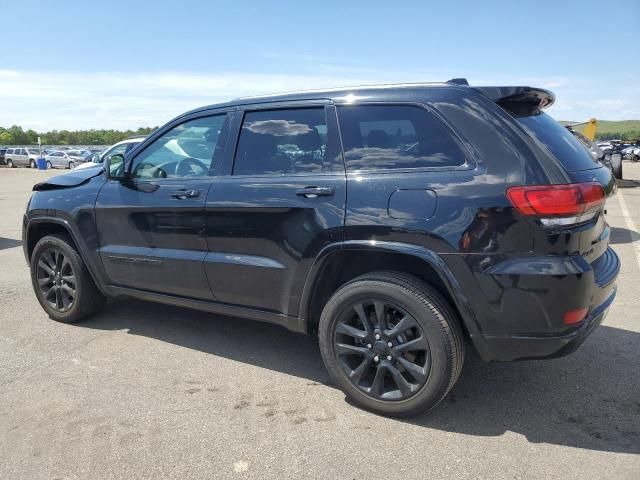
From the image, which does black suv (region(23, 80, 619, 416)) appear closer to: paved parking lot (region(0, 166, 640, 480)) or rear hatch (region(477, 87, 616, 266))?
rear hatch (region(477, 87, 616, 266))

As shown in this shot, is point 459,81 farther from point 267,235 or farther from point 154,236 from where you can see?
point 154,236

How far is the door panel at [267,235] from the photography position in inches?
126

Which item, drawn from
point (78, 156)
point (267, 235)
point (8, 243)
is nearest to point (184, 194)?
point (267, 235)

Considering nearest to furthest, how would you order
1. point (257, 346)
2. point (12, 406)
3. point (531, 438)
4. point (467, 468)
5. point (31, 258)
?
point (467, 468) < point (531, 438) < point (12, 406) < point (257, 346) < point (31, 258)

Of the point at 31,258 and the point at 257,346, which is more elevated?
the point at 31,258

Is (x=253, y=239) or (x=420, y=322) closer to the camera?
(x=420, y=322)

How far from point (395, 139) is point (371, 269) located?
0.79m

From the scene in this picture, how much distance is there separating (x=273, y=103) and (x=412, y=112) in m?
1.01

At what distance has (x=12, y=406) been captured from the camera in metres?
3.30

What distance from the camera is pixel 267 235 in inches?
135

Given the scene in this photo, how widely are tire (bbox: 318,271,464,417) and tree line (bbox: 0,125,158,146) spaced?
93.3m

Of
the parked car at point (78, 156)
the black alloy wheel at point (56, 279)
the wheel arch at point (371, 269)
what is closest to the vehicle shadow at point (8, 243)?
the black alloy wheel at point (56, 279)

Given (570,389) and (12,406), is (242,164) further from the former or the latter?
(570,389)

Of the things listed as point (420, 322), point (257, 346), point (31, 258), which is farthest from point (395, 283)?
point (31, 258)
